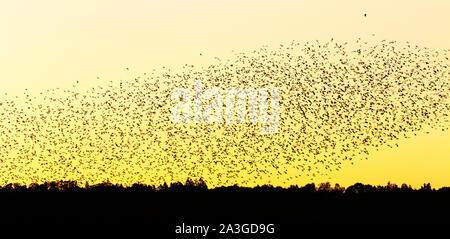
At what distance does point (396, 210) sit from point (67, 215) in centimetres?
1589

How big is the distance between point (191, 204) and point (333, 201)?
7016 millimetres

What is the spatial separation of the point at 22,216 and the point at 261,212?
36.8 ft
